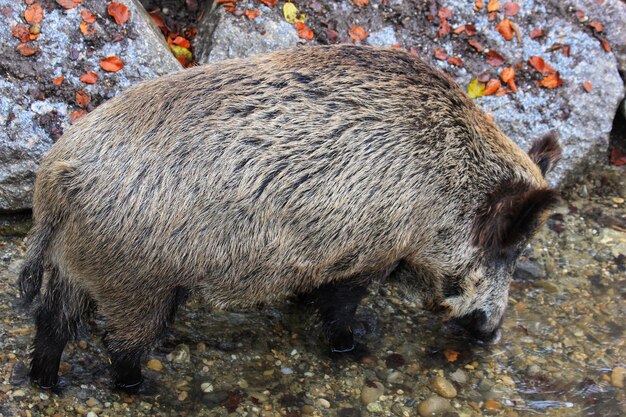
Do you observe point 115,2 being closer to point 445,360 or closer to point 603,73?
point 445,360

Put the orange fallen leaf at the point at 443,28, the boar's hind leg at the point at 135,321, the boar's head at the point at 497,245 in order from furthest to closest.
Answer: the orange fallen leaf at the point at 443,28 < the boar's head at the point at 497,245 < the boar's hind leg at the point at 135,321

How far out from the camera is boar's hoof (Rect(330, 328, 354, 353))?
4.61 meters

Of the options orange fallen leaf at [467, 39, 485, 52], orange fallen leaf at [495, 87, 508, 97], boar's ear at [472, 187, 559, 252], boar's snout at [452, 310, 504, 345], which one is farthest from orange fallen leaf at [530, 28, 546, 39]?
boar's snout at [452, 310, 504, 345]

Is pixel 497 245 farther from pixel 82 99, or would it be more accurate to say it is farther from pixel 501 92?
pixel 82 99

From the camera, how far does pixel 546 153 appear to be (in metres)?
4.51

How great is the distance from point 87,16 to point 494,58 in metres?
3.07

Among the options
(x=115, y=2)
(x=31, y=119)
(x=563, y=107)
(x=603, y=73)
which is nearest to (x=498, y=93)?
(x=563, y=107)

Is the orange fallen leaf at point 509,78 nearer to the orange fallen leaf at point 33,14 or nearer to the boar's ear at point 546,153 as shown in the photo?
the boar's ear at point 546,153

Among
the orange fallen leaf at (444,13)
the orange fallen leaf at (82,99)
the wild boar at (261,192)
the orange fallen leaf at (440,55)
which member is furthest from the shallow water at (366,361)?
the orange fallen leaf at (444,13)

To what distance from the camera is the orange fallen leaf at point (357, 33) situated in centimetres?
582

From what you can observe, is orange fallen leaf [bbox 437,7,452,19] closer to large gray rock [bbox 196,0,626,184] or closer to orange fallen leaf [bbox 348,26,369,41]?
large gray rock [bbox 196,0,626,184]

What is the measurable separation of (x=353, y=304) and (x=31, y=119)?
2475 mm

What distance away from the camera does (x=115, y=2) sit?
541 centimetres

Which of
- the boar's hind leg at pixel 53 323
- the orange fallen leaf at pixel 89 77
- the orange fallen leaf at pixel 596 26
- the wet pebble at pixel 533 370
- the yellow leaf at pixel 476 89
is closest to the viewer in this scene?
the boar's hind leg at pixel 53 323
